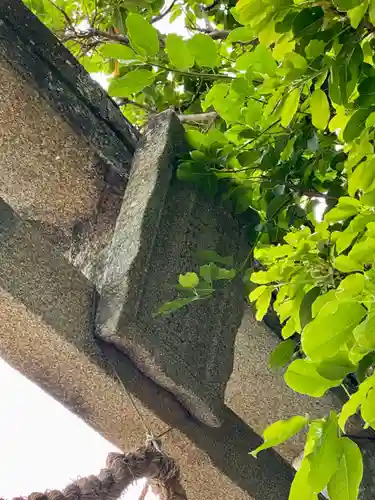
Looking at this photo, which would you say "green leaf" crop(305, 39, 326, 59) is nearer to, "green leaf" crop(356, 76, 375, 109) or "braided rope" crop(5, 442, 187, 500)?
"green leaf" crop(356, 76, 375, 109)

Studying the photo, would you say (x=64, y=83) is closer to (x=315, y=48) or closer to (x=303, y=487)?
(x=315, y=48)

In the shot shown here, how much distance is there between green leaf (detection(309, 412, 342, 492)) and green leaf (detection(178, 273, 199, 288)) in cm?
46

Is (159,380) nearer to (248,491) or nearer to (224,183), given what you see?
(248,491)

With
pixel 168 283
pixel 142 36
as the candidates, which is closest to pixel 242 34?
pixel 142 36

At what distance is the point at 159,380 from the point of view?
3.50ft

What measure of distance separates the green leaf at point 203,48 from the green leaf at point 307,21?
17cm

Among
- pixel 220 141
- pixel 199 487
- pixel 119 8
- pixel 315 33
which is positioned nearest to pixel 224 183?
pixel 220 141

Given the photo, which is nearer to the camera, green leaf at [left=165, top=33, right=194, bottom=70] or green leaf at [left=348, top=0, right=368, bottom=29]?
green leaf at [left=348, top=0, right=368, bottom=29]

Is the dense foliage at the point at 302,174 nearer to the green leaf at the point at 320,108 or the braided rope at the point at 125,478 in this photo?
the green leaf at the point at 320,108

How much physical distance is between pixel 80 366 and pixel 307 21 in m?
0.57

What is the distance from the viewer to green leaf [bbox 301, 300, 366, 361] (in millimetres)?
552

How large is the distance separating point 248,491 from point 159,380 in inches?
11.2

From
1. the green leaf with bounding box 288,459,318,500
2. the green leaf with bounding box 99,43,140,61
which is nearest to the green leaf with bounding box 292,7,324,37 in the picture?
the green leaf with bounding box 99,43,140,61

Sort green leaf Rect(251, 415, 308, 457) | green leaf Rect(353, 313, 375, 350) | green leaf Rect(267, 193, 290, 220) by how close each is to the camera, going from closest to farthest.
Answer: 1. green leaf Rect(353, 313, 375, 350)
2. green leaf Rect(251, 415, 308, 457)
3. green leaf Rect(267, 193, 290, 220)
